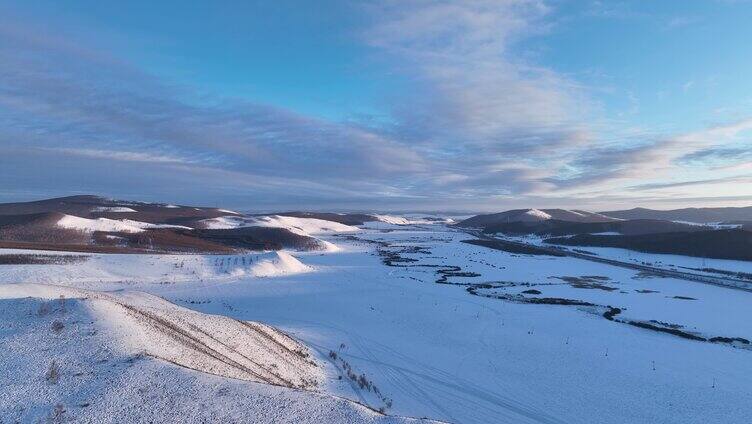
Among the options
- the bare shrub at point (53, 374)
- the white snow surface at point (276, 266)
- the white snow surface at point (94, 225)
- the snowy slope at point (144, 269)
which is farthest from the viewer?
the white snow surface at point (94, 225)

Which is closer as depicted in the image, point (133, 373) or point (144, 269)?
point (133, 373)

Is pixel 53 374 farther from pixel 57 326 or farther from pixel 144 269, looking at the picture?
pixel 144 269

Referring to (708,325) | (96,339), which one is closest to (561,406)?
(96,339)

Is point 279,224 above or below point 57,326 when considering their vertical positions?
above

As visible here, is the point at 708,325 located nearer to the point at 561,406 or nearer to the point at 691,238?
the point at 561,406

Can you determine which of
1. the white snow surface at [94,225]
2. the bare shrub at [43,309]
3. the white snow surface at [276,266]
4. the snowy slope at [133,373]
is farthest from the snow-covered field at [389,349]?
the white snow surface at [94,225]

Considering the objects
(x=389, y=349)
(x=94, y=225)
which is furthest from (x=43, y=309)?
(x=94, y=225)

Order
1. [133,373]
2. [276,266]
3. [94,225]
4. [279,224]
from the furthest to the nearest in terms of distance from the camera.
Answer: [279,224] < [94,225] < [276,266] < [133,373]

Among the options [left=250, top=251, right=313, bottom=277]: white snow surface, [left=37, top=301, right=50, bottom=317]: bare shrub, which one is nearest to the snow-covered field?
[left=37, top=301, right=50, bottom=317]: bare shrub

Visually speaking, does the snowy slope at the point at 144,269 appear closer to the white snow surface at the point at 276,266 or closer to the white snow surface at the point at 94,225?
the white snow surface at the point at 276,266
